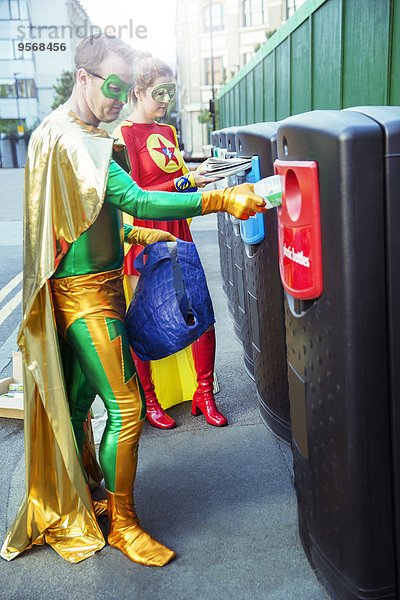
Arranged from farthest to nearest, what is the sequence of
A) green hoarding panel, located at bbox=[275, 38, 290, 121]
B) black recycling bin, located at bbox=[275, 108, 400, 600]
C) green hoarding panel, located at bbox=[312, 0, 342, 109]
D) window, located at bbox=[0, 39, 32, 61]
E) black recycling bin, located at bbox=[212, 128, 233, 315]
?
window, located at bbox=[0, 39, 32, 61] < green hoarding panel, located at bbox=[275, 38, 290, 121] < black recycling bin, located at bbox=[212, 128, 233, 315] < green hoarding panel, located at bbox=[312, 0, 342, 109] < black recycling bin, located at bbox=[275, 108, 400, 600]

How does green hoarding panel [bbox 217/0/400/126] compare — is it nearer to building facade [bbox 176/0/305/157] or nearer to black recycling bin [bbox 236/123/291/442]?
black recycling bin [bbox 236/123/291/442]

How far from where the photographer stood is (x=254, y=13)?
164 ft

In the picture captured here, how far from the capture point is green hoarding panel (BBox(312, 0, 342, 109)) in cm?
365

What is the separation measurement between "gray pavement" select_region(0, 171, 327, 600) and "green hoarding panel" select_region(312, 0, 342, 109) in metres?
2.07

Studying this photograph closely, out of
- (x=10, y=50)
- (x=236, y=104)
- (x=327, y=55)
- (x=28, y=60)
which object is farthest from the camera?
(x=28, y=60)

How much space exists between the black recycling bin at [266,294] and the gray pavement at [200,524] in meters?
0.21

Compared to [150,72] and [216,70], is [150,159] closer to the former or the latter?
[150,72]

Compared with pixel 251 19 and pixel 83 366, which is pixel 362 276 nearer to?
pixel 83 366

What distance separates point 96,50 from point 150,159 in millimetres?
1179

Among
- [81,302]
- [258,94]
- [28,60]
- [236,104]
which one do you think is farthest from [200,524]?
[28,60]

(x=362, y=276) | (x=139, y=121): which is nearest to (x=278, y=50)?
(x=139, y=121)

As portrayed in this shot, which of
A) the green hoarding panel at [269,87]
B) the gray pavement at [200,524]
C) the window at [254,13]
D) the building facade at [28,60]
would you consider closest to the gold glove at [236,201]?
the gray pavement at [200,524]

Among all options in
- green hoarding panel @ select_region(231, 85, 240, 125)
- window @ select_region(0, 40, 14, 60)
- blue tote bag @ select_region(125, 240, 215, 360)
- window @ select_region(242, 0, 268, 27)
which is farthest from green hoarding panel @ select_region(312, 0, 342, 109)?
window @ select_region(0, 40, 14, 60)

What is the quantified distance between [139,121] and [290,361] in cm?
183
